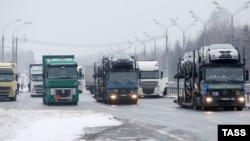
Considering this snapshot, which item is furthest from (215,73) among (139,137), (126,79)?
(139,137)

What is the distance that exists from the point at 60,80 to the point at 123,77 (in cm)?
422

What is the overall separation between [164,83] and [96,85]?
484 inches

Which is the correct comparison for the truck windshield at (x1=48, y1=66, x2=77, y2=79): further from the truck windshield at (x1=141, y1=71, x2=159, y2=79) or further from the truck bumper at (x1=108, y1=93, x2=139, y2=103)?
the truck windshield at (x1=141, y1=71, x2=159, y2=79)

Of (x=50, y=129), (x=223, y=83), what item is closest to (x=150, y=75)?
(x=223, y=83)

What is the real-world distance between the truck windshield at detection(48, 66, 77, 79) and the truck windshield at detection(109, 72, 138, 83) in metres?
2.55

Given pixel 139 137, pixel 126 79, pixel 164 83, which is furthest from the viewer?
pixel 164 83

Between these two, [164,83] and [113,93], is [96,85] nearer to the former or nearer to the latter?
[113,93]

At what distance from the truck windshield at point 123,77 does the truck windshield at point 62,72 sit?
2555 mm

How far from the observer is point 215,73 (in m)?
35.6

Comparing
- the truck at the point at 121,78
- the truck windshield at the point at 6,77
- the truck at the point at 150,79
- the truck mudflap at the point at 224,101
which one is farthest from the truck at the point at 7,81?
the truck mudflap at the point at 224,101

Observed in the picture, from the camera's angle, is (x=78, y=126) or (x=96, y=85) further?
(x=96, y=85)

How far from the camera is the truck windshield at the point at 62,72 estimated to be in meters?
45.3

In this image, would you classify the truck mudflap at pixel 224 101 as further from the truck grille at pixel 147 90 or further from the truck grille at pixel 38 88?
the truck grille at pixel 38 88

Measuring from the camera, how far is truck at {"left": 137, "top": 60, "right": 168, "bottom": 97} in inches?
2371
